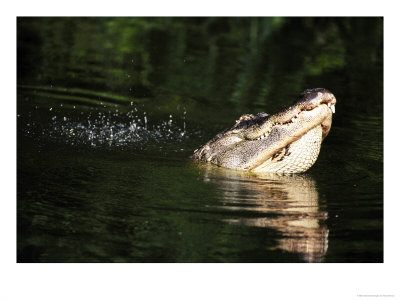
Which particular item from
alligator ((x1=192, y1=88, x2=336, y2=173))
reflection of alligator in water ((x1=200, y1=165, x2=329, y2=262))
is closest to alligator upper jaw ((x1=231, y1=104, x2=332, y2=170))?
alligator ((x1=192, y1=88, x2=336, y2=173))

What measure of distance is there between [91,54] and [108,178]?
8.17 m

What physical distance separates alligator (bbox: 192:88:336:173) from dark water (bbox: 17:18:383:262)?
0.16 metres

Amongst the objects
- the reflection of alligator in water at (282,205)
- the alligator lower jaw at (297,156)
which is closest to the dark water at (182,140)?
the reflection of alligator in water at (282,205)

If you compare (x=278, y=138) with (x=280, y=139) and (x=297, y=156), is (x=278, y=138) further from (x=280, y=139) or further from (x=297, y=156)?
(x=297, y=156)

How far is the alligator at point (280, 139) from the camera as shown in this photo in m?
7.28

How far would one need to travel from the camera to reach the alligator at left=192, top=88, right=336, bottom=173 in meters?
7.28

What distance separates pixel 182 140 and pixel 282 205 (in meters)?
3.34

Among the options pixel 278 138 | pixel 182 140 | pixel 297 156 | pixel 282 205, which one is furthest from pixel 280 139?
pixel 182 140

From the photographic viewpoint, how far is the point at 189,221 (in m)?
6.39

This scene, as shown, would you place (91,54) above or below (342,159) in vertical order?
above

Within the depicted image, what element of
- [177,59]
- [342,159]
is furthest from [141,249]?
[177,59]

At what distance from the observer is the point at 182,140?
33.0 feet

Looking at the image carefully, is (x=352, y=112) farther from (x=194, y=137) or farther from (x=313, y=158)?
(x=313, y=158)

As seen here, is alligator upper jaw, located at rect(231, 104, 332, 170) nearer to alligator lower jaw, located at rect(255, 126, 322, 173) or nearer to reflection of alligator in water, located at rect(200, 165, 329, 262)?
alligator lower jaw, located at rect(255, 126, 322, 173)
